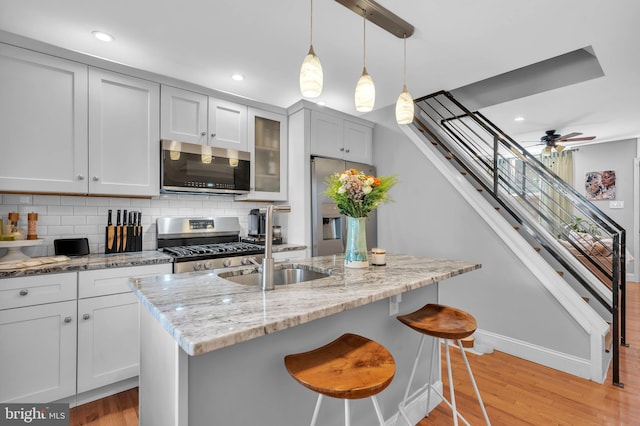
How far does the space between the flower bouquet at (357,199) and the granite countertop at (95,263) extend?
1.47 m

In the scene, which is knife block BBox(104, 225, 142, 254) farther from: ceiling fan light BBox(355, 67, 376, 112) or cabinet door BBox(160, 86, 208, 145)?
ceiling fan light BBox(355, 67, 376, 112)

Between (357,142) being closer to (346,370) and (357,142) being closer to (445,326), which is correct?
(445,326)

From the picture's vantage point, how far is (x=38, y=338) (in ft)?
→ 6.18

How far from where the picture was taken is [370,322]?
5.34 ft

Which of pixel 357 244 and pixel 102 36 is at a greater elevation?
pixel 102 36

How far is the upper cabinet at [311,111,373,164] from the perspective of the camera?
3.39m

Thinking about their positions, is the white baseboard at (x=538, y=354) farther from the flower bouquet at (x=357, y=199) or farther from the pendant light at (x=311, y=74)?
the pendant light at (x=311, y=74)

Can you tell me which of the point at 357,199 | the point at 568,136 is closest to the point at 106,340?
the point at 357,199

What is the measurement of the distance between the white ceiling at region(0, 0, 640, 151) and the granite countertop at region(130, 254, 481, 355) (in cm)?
159

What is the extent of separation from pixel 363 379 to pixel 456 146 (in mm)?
3334

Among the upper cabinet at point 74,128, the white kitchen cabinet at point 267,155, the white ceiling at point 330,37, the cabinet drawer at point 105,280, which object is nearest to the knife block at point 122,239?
the upper cabinet at point 74,128

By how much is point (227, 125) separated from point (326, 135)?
42.3 inches

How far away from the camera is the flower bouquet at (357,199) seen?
5.47ft

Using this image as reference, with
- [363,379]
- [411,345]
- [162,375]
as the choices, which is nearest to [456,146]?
[411,345]
